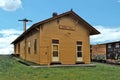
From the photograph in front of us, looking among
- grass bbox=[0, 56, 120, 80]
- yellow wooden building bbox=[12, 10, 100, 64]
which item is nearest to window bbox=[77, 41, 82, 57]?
yellow wooden building bbox=[12, 10, 100, 64]

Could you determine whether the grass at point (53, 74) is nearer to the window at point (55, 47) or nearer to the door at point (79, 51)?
the window at point (55, 47)

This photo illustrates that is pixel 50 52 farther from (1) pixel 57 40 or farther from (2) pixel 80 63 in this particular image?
(2) pixel 80 63

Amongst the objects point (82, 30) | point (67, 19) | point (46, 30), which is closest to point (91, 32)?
point (82, 30)

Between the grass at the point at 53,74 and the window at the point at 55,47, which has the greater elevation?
the window at the point at 55,47

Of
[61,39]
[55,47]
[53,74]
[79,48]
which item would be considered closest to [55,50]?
[55,47]

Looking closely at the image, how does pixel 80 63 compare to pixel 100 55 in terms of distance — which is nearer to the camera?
pixel 80 63

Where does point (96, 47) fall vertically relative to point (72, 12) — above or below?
below

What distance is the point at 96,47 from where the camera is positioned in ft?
162

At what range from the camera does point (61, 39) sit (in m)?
25.5

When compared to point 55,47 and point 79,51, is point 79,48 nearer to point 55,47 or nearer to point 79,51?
point 79,51

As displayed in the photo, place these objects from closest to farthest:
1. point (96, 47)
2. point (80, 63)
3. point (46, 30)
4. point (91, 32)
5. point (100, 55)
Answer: point (46, 30), point (80, 63), point (91, 32), point (100, 55), point (96, 47)

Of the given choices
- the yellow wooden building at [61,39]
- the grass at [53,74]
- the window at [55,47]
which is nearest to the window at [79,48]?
the yellow wooden building at [61,39]

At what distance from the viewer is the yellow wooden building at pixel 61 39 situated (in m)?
24.5

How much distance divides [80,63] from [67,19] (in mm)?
5043
